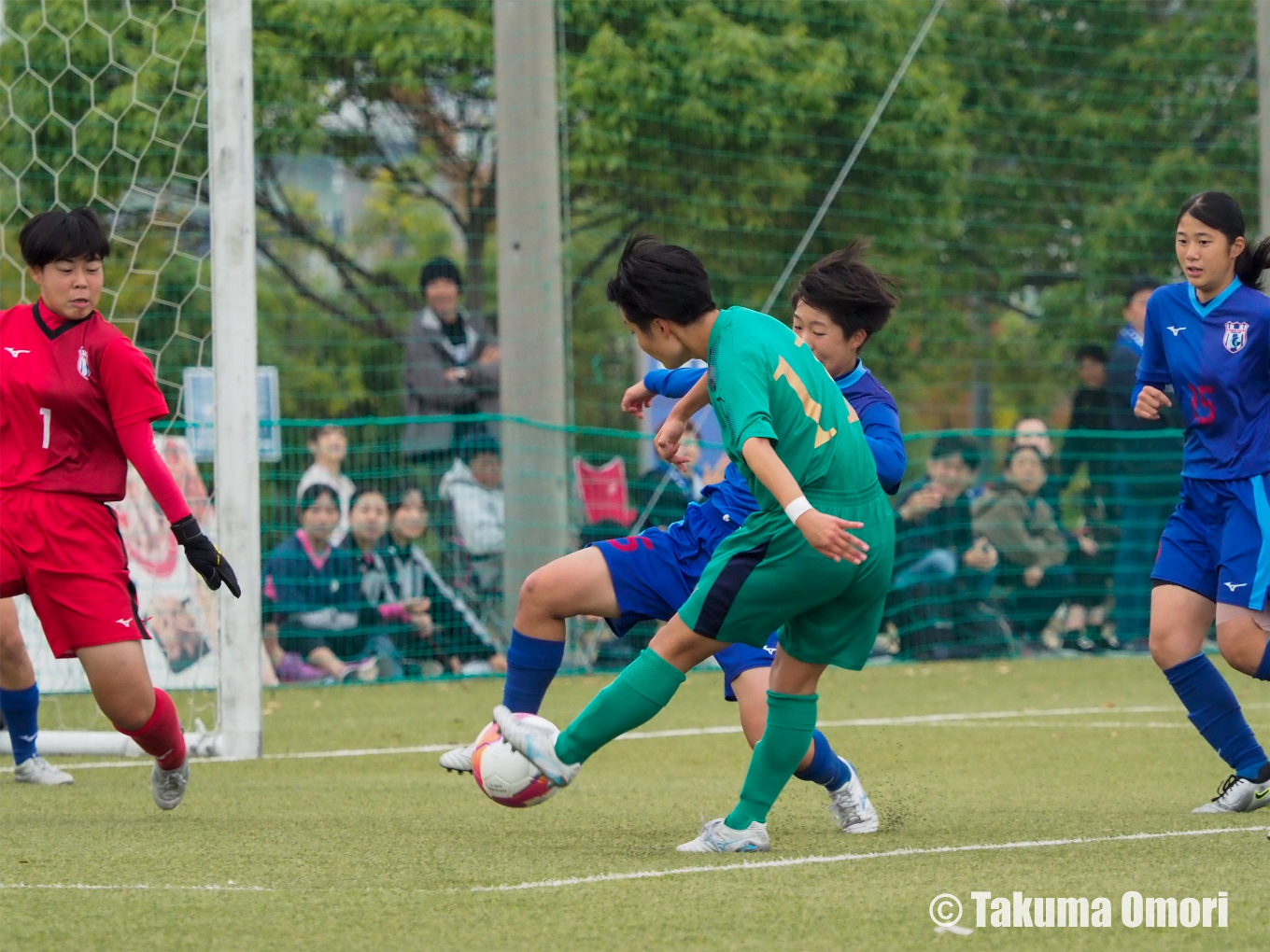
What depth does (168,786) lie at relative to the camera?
6.05 meters

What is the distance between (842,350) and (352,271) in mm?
11941

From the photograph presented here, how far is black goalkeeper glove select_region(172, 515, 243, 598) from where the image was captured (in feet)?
18.9

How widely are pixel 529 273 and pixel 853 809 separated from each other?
7043 millimetres

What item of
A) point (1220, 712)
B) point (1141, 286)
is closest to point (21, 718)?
point (1220, 712)

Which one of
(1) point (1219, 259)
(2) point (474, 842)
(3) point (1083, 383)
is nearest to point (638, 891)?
(2) point (474, 842)

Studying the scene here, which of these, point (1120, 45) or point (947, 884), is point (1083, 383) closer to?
point (1120, 45)

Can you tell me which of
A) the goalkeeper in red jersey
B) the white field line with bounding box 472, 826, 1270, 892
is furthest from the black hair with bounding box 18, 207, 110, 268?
the white field line with bounding box 472, 826, 1270, 892

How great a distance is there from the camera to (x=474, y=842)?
17.2 feet

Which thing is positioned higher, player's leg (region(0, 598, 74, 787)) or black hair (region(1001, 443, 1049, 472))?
black hair (region(1001, 443, 1049, 472))

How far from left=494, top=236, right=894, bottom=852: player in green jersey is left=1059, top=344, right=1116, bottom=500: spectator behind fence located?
29.5 ft

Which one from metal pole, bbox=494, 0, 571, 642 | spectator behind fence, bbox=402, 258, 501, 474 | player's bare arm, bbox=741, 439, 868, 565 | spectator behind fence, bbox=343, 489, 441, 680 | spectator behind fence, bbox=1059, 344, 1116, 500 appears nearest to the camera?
player's bare arm, bbox=741, 439, 868, 565

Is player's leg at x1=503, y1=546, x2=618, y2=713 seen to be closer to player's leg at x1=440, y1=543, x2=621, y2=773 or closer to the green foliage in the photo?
player's leg at x1=440, y1=543, x2=621, y2=773

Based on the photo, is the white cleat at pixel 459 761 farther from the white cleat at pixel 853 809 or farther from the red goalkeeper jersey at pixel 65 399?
the red goalkeeper jersey at pixel 65 399

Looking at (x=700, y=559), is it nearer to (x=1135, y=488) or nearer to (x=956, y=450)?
(x=956, y=450)
